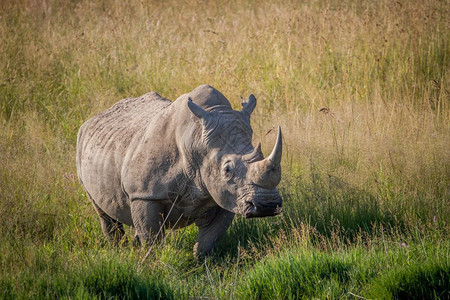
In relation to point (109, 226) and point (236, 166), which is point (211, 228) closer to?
point (236, 166)

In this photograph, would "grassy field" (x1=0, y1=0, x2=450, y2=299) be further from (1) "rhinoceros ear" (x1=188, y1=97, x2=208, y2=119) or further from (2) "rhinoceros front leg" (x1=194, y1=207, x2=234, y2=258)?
(1) "rhinoceros ear" (x1=188, y1=97, x2=208, y2=119)

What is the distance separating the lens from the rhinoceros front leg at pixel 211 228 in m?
5.46

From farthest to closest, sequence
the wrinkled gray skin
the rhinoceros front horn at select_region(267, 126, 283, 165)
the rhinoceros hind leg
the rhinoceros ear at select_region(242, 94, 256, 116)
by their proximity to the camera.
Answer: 1. the rhinoceros hind leg
2. the rhinoceros ear at select_region(242, 94, 256, 116)
3. the wrinkled gray skin
4. the rhinoceros front horn at select_region(267, 126, 283, 165)

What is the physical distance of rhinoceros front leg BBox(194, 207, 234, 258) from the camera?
5.46 m

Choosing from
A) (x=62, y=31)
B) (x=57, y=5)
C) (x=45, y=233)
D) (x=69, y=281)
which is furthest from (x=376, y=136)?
(x=57, y=5)

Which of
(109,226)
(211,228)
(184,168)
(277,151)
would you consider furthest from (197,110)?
(109,226)

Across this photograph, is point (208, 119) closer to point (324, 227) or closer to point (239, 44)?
point (324, 227)

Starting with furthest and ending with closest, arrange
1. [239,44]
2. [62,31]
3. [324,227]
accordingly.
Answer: [62,31]
[239,44]
[324,227]

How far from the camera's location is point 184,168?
5133mm

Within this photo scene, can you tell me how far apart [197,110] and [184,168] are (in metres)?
0.51

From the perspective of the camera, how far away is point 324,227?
571cm

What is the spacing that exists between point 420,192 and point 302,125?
90.5 inches

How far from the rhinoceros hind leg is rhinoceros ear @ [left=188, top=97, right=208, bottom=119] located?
→ 5.68 feet

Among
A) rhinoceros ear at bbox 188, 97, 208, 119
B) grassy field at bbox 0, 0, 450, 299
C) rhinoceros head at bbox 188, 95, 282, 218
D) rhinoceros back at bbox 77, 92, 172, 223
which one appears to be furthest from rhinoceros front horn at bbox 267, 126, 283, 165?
rhinoceros back at bbox 77, 92, 172, 223
